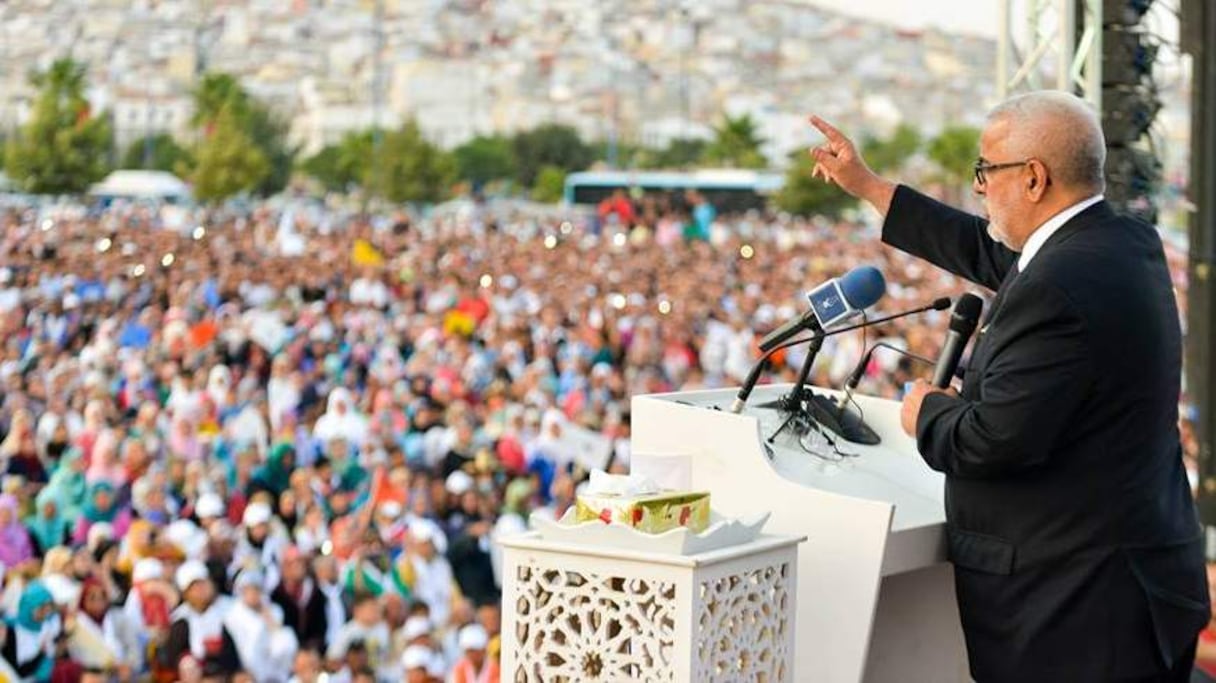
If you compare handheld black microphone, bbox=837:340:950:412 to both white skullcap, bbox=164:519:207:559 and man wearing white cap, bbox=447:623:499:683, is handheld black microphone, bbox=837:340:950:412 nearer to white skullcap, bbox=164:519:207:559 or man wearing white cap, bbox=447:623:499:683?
man wearing white cap, bbox=447:623:499:683

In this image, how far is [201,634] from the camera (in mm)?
5824

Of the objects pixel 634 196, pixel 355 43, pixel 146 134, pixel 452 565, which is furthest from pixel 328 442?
pixel 355 43

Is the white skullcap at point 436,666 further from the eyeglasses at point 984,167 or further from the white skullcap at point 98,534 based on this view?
the eyeglasses at point 984,167

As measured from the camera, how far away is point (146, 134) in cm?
4675

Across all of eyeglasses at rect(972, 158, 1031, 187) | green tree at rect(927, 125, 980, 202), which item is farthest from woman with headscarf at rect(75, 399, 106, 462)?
green tree at rect(927, 125, 980, 202)

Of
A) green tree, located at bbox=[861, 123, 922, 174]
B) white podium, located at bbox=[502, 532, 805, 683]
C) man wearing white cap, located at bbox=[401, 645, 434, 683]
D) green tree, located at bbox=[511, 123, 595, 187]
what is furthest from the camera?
green tree, located at bbox=[861, 123, 922, 174]

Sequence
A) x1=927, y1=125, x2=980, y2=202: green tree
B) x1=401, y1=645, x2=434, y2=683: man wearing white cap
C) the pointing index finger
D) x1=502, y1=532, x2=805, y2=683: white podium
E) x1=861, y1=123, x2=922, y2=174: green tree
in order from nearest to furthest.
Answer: x1=502, y1=532, x2=805, y2=683: white podium < the pointing index finger < x1=401, y1=645, x2=434, y2=683: man wearing white cap < x1=927, y1=125, x2=980, y2=202: green tree < x1=861, y1=123, x2=922, y2=174: green tree

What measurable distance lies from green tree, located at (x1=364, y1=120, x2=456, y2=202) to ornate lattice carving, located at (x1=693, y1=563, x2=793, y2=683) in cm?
3877

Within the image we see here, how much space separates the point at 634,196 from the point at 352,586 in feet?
99.5

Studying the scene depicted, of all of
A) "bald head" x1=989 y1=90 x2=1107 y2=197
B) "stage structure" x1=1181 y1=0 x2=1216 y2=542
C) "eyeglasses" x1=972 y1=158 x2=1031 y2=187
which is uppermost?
"bald head" x1=989 y1=90 x2=1107 y2=197

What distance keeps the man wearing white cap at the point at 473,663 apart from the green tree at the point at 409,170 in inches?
1378

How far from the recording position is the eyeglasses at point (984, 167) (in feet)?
6.45

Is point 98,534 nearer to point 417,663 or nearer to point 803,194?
point 417,663

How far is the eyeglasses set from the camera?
6.45ft
